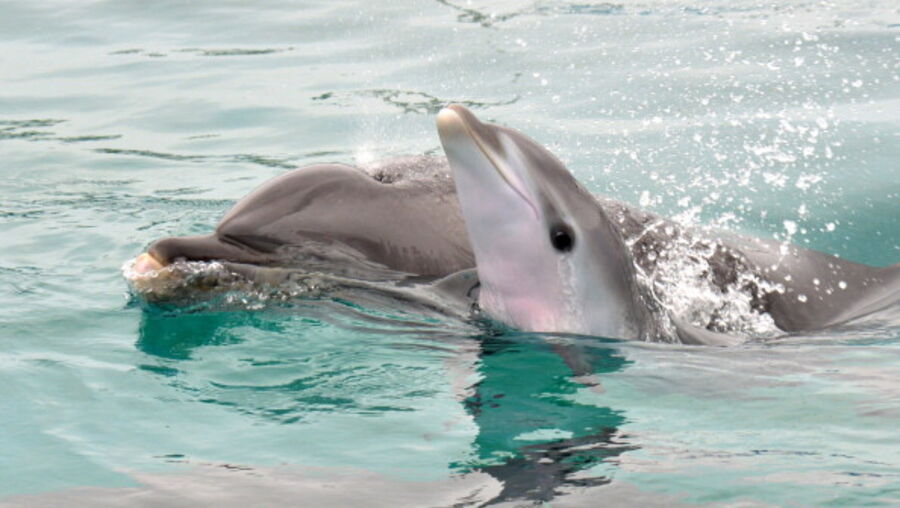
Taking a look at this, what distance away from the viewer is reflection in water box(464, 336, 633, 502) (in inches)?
151

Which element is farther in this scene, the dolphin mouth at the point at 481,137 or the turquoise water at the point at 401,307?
the dolphin mouth at the point at 481,137

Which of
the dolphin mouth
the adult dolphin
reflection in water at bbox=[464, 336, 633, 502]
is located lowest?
reflection in water at bbox=[464, 336, 633, 502]

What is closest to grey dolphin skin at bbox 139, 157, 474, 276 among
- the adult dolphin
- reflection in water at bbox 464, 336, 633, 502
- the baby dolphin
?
the baby dolphin

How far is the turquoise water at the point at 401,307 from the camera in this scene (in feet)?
13.1

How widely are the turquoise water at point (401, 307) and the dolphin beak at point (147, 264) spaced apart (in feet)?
0.57

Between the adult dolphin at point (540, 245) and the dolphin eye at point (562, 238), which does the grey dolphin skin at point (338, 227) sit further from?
the dolphin eye at point (562, 238)

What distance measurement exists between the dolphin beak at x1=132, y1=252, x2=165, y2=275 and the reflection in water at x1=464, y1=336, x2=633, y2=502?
1193 millimetres

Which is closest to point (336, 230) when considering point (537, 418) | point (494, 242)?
point (494, 242)

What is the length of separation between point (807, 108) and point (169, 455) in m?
7.18

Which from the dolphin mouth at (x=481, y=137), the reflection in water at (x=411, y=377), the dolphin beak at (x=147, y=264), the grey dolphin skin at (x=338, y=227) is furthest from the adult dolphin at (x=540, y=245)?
the dolphin beak at (x=147, y=264)

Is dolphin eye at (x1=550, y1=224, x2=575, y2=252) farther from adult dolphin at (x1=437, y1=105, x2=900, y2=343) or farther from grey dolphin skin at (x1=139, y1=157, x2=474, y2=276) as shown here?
grey dolphin skin at (x1=139, y1=157, x2=474, y2=276)

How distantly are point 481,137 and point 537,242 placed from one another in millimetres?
430

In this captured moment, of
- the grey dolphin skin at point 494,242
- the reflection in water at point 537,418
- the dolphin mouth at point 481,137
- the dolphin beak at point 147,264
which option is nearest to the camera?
the reflection in water at point 537,418

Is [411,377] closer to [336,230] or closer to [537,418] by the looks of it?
[537,418]
